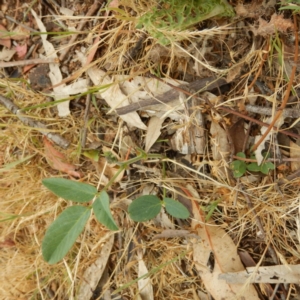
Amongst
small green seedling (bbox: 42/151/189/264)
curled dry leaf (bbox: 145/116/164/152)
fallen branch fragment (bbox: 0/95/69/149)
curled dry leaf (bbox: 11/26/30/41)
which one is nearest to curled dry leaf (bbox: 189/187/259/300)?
small green seedling (bbox: 42/151/189/264)

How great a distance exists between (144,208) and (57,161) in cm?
45

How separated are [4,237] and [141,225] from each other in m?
0.62

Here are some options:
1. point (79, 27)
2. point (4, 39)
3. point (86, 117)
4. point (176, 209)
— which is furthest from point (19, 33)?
point (176, 209)

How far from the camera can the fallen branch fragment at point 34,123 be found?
5.20 ft

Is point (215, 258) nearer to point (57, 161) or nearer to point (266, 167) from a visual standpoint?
point (266, 167)

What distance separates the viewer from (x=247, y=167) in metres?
1.36

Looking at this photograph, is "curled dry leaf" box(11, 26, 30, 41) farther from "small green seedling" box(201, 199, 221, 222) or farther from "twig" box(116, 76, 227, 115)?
"small green seedling" box(201, 199, 221, 222)

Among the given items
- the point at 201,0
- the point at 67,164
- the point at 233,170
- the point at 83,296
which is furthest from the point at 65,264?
the point at 201,0

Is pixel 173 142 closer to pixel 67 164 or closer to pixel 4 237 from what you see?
pixel 67 164

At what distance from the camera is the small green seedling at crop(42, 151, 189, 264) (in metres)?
1.19

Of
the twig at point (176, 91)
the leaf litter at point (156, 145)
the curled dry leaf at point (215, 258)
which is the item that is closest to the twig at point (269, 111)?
the leaf litter at point (156, 145)

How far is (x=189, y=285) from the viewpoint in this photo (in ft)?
4.82

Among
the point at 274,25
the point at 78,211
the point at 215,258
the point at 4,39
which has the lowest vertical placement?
the point at 215,258

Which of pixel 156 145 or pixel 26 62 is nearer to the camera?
pixel 156 145
